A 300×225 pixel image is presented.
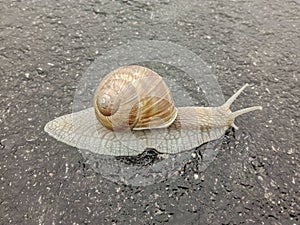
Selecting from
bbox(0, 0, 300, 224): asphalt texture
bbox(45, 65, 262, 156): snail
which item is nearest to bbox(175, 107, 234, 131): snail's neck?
bbox(45, 65, 262, 156): snail

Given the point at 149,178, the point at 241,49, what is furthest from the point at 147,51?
the point at 149,178

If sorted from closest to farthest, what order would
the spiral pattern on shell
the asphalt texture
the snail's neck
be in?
the asphalt texture → the spiral pattern on shell → the snail's neck

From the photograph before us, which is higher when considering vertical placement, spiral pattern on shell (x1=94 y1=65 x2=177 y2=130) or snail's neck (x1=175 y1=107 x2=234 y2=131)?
spiral pattern on shell (x1=94 y1=65 x2=177 y2=130)

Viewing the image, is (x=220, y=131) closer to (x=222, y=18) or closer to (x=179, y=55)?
(x=179, y=55)

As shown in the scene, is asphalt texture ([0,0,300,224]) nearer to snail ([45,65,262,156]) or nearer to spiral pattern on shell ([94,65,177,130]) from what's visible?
snail ([45,65,262,156])

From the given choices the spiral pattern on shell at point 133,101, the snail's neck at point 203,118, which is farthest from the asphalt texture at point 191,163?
the spiral pattern on shell at point 133,101

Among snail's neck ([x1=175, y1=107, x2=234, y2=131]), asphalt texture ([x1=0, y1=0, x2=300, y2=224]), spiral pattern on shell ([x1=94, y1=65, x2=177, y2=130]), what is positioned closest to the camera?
asphalt texture ([x1=0, y1=0, x2=300, y2=224])

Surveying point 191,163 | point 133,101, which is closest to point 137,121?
point 133,101
